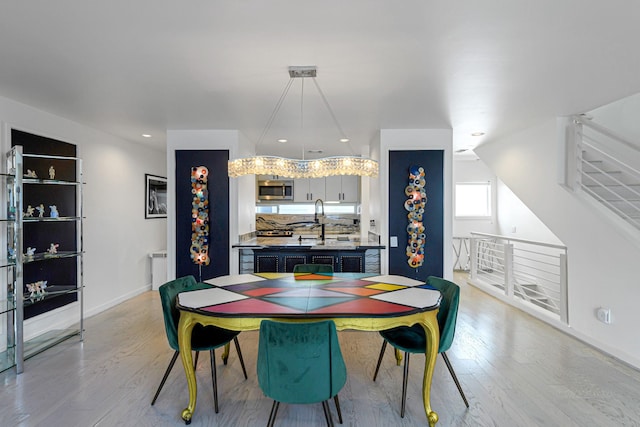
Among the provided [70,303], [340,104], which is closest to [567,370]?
[340,104]

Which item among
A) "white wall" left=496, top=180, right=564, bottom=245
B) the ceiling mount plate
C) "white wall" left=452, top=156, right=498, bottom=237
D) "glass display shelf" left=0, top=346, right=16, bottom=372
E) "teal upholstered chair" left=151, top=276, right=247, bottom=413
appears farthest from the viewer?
"white wall" left=452, top=156, right=498, bottom=237

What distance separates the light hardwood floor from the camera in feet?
7.24

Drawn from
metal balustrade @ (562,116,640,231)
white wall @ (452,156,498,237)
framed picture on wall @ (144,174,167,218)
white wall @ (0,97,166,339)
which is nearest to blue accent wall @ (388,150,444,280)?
metal balustrade @ (562,116,640,231)

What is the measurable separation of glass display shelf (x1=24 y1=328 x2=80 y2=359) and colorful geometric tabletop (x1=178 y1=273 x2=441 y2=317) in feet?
6.54

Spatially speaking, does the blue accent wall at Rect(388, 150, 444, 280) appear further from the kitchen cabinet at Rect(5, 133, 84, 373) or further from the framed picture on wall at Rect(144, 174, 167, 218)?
the framed picture on wall at Rect(144, 174, 167, 218)

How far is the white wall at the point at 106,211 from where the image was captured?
3.62 m

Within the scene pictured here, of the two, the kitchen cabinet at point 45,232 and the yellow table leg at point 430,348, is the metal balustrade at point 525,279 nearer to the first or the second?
the yellow table leg at point 430,348

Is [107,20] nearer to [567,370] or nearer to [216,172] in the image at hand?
[216,172]

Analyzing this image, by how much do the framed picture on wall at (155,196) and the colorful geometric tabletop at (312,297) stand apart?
350cm

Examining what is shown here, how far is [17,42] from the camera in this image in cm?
214

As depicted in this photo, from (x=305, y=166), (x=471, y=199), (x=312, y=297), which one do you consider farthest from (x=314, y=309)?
(x=471, y=199)

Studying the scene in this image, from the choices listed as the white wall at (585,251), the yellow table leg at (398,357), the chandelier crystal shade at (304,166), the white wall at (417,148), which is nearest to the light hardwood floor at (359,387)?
the yellow table leg at (398,357)

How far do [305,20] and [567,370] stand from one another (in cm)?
342

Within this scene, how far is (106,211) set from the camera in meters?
4.65
